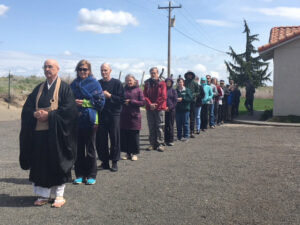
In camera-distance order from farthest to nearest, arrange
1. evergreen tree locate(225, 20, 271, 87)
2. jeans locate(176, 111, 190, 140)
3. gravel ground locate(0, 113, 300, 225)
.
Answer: evergreen tree locate(225, 20, 271, 87) → jeans locate(176, 111, 190, 140) → gravel ground locate(0, 113, 300, 225)

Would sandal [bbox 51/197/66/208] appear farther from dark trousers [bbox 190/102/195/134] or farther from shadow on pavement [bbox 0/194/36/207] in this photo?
dark trousers [bbox 190/102/195/134]

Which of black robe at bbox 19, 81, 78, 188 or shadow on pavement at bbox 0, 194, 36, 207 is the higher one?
black robe at bbox 19, 81, 78, 188

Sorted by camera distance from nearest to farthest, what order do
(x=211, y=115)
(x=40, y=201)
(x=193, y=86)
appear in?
(x=40, y=201)
(x=193, y=86)
(x=211, y=115)

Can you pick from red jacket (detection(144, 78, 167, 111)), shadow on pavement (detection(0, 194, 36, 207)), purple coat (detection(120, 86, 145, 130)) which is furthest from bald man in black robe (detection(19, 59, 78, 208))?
red jacket (detection(144, 78, 167, 111))

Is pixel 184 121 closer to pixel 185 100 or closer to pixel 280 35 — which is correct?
pixel 185 100

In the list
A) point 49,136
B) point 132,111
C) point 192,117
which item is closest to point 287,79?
point 192,117

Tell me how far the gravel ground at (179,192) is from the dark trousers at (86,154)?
0.76 feet

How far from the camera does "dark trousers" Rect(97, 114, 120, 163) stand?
6.52m

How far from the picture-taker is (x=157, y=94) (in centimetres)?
877

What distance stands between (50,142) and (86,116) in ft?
3.26

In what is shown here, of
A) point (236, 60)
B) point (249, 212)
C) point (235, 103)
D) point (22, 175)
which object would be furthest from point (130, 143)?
point (236, 60)

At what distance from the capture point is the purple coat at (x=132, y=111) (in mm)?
7605

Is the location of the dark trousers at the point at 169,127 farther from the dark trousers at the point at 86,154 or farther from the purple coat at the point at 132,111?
the dark trousers at the point at 86,154

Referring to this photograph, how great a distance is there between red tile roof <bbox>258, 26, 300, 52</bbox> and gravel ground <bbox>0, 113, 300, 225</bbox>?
27.1ft
